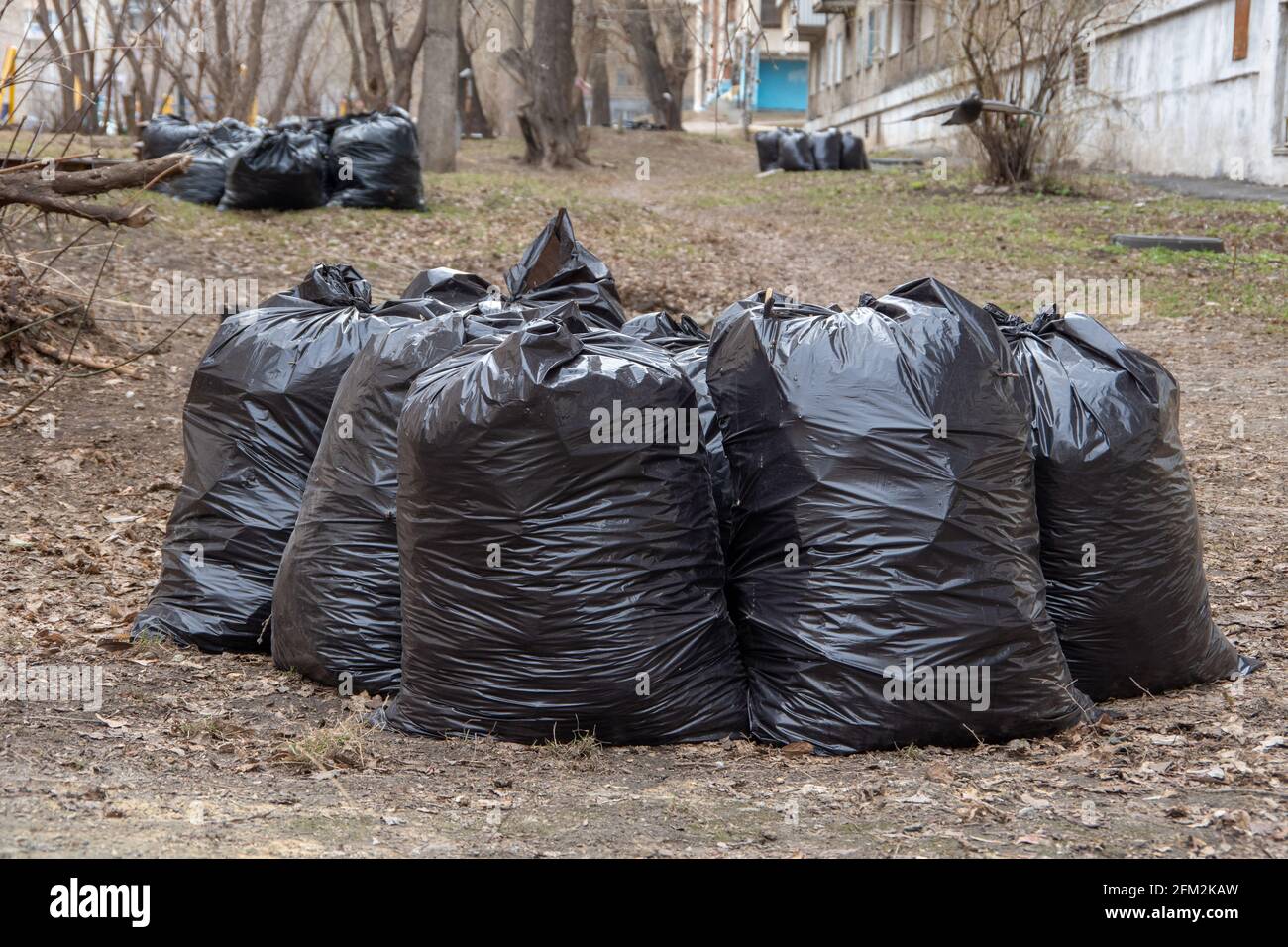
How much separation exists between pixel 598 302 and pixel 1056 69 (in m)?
11.4

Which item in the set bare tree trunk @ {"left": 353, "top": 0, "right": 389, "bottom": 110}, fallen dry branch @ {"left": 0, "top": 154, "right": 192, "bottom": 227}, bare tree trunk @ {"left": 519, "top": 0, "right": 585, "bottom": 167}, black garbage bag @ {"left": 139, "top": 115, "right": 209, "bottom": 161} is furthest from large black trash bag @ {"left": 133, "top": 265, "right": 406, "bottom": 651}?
bare tree trunk @ {"left": 519, "top": 0, "right": 585, "bottom": 167}

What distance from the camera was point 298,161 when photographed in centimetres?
1007

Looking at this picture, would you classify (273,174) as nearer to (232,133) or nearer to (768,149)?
(232,133)

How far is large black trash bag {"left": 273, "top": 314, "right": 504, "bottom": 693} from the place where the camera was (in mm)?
3266

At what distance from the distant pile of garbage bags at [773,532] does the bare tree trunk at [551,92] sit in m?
15.9

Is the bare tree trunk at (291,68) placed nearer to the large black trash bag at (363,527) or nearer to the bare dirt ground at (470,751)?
the bare dirt ground at (470,751)

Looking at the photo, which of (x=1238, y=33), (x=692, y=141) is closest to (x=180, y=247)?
Answer: (x=1238, y=33)

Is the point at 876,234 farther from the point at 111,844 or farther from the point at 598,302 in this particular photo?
the point at 111,844

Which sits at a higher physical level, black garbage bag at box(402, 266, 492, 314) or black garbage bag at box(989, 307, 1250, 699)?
black garbage bag at box(402, 266, 492, 314)

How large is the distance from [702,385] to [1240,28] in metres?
13.9

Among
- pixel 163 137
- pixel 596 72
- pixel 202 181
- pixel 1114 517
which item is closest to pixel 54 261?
pixel 1114 517

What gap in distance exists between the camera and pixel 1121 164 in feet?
58.8

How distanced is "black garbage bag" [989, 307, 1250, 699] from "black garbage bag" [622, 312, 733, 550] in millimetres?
753
